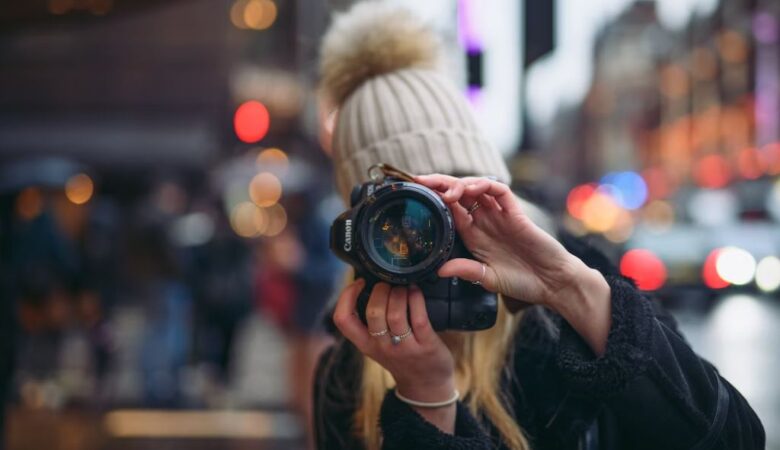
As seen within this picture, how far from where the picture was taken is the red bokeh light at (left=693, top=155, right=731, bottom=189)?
157 feet

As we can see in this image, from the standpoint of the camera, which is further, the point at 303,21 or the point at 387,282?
the point at 303,21

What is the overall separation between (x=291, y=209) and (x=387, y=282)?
777cm

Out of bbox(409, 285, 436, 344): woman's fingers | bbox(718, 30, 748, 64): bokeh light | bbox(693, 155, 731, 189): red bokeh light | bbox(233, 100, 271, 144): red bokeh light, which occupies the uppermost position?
bbox(718, 30, 748, 64): bokeh light

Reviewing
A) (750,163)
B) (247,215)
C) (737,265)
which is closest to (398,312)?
(737,265)

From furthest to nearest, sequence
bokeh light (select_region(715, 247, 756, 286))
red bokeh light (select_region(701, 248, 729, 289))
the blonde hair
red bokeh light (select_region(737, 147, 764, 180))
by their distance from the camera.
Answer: red bokeh light (select_region(737, 147, 764, 180)) < bokeh light (select_region(715, 247, 756, 286)) < red bokeh light (select_region(701, 248, 729, 289)) < the blonde hair

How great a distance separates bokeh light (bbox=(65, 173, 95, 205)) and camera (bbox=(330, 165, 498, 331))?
7.56 metres

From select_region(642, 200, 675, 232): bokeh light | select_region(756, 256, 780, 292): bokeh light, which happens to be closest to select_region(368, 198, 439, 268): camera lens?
select_region(756, 256, 780, 292): bokeh light

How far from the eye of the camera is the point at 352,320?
1728mm

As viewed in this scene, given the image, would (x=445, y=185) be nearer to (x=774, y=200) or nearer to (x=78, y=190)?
(x=78, y=190)

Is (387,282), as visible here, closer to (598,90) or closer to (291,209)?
(291,209)

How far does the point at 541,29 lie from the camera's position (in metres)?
4.80

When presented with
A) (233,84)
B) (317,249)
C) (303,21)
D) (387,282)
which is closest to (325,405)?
(387,282)

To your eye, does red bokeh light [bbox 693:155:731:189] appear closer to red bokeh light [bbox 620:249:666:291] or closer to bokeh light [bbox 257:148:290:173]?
bokeh light [bbox 257:148:290:173]

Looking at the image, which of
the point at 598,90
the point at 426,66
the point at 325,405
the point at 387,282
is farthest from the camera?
the point at 598,90
